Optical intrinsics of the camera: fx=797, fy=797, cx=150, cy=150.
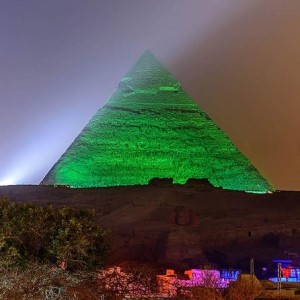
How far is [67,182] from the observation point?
233 ft

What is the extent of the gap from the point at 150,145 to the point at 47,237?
175 ft

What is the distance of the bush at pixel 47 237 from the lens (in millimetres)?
18891

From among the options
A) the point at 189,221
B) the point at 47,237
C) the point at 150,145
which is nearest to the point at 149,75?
the point at 150,145

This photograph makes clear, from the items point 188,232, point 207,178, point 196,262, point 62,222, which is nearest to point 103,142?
point 207,178

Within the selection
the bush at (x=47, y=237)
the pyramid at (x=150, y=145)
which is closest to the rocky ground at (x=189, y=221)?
the pyramid at (x=150, y=145)

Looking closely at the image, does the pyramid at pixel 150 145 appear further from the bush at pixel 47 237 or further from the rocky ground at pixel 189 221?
the bush at pixel 47 237

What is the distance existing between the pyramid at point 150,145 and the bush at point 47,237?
47.7 meters

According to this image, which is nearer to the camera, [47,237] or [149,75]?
[47,237]

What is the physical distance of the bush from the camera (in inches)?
744

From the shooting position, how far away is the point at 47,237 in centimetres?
Answer: 1997

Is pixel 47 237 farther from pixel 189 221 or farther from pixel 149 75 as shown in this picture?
pixel 149 75

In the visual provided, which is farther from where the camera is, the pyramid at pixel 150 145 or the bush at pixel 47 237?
the pyramid at pixel 150 145

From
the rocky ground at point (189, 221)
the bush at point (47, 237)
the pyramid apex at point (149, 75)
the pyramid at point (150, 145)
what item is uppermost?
the pyramid apex at point (149, 75)

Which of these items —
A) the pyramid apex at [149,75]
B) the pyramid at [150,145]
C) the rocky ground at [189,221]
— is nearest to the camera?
the rocky ground at [189,221]
